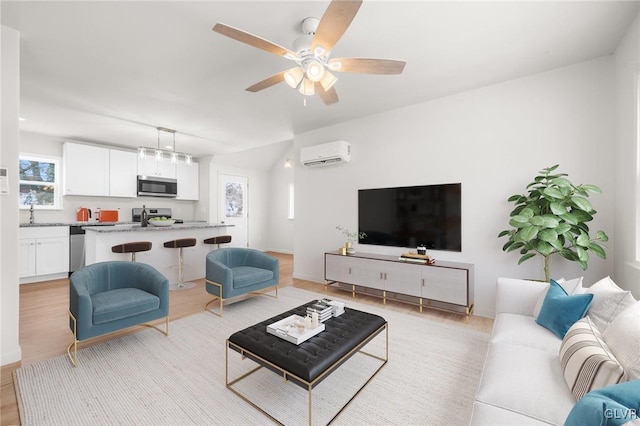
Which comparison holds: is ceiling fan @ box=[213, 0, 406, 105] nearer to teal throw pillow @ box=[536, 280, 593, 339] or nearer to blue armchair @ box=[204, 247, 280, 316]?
teal throw pillow @ box=[536, 280, 593, 339]

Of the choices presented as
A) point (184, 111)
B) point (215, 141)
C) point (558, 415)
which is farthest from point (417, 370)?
point (215, 141)

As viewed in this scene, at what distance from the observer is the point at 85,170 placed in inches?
215

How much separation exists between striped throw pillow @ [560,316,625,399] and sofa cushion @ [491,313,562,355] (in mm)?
247

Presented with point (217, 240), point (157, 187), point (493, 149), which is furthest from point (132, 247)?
point (493, 149)

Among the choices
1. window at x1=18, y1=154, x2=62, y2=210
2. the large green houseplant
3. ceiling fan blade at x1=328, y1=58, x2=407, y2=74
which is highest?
ceiling fan blade at x1=328, y1=58, x2=407, y2=74

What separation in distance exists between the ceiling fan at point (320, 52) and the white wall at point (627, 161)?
1999 millimetres

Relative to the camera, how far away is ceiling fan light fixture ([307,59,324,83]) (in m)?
1.98

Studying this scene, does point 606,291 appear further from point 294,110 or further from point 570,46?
point 294,110

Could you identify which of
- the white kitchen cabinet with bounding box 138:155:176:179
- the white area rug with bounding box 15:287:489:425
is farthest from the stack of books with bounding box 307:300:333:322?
the white kitchen cabinet with bounding box 138:155:176:179

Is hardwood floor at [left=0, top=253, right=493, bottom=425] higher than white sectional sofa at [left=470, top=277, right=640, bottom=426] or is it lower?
lower

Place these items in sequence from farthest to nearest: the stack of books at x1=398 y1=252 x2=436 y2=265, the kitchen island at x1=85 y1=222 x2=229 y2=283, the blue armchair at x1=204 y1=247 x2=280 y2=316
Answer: the kitchen island at x1=85 y1=222 x2=229 y2=283 → the stack of books at x1=398 y1=252 x2=436 y2=265 → the blue armchair at x1=204 y1=247 x2=280 y2=316

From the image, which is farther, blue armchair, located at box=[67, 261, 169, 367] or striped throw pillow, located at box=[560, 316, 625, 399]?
blue armchair, located at box=[67, 261, 169, 367]

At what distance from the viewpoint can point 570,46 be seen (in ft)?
8.39

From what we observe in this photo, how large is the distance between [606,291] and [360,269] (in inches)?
102
